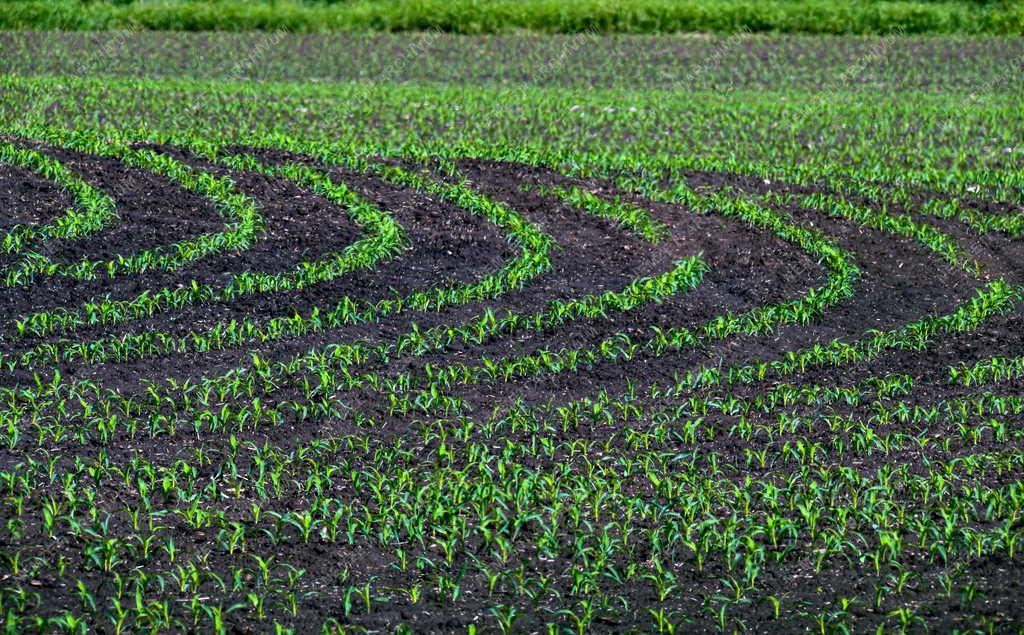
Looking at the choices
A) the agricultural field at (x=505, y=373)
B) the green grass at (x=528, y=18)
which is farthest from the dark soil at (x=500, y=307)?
the green grass at (x=528, y=18)

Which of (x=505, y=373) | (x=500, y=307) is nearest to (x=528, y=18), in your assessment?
(x=500, y=307)

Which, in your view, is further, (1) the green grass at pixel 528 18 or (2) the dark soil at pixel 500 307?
(1) the green grass at pixel 528 18

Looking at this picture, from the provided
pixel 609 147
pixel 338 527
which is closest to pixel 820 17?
pixel 609 147

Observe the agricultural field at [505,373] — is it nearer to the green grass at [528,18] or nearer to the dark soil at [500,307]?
the dark soil at [500,307]

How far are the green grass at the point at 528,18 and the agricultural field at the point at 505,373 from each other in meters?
7.90

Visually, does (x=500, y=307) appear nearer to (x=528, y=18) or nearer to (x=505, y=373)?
(x=505, y=373)

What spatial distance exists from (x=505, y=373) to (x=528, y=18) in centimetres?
1603

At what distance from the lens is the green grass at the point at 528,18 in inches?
902

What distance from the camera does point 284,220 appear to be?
1077cm

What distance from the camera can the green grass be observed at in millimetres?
22906

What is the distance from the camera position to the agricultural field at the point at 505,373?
5789mm

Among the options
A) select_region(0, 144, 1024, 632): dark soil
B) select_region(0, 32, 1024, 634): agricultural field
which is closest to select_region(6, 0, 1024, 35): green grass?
select_region(0, 32, 1024, 634): agricultural field

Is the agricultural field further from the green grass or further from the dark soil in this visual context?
the green grass

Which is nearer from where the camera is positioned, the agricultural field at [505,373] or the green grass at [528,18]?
the agricultural field at [505,373]
